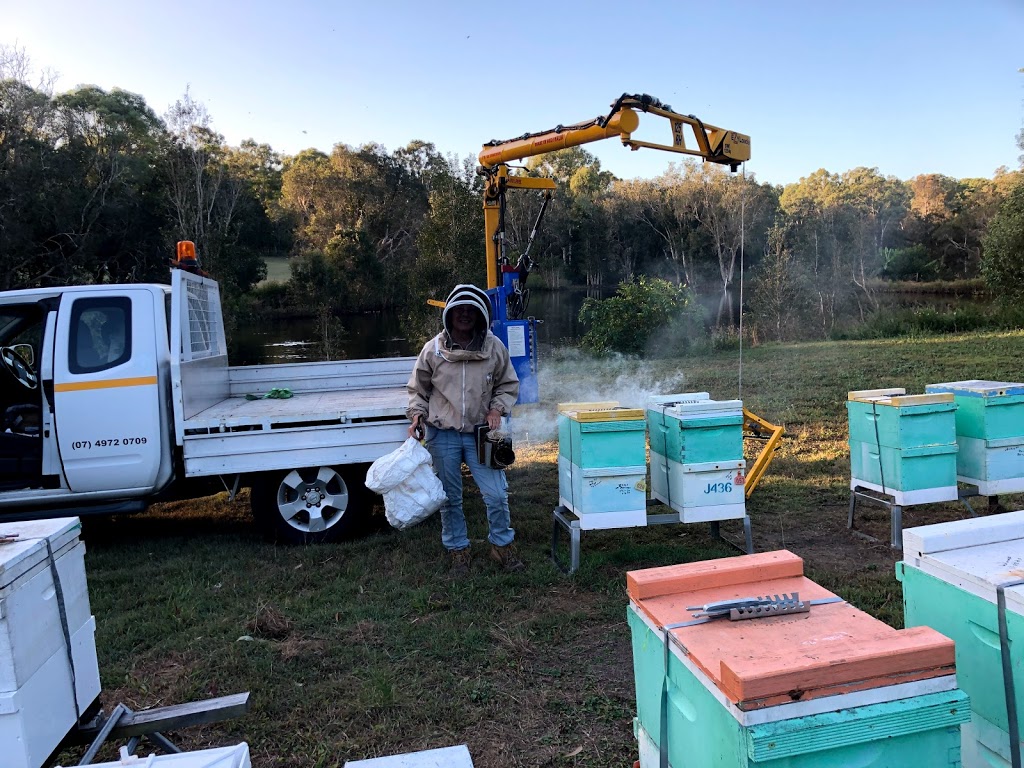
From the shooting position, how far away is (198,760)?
62.3 inches

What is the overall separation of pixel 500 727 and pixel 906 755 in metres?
1.92

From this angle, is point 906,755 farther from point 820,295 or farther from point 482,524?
point 820,295

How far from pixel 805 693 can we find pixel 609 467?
299 cm

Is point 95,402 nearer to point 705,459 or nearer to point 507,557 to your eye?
point 507,557

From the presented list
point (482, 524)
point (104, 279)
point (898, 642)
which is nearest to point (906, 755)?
point (898, 642)

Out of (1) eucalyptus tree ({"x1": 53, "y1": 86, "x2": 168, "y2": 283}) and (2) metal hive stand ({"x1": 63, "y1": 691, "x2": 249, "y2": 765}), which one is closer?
(2) metal hive stand ({"x1": 63, "y1": 691, "x2": 249, "y2": 765})

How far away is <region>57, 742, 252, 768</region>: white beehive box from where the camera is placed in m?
1.56

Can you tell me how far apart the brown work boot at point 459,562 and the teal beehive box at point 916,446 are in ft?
10.5

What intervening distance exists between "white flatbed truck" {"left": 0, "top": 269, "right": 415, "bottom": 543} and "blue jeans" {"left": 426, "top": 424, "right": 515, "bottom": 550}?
549 mm

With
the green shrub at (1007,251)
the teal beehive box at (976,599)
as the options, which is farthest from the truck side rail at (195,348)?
the green shrub at (1007,251)

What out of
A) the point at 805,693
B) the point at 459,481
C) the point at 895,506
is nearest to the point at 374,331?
the point at 459,481

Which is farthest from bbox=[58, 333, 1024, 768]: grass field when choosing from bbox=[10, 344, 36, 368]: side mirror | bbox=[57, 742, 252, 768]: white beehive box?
bbox=[10, 344, 36, 368]: side mirror

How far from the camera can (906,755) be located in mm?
1699

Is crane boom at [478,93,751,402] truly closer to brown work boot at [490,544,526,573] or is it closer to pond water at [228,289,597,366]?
brown work boot at [490,544,526,573]
